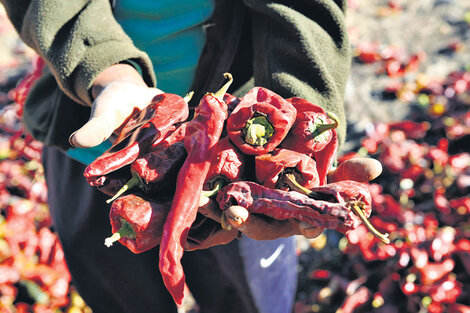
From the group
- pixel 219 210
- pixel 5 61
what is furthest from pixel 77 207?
pixel 5 61

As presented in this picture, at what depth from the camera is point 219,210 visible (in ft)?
3.36

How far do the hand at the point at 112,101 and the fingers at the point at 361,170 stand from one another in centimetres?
49

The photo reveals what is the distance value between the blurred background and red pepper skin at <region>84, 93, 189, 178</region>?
1055mm

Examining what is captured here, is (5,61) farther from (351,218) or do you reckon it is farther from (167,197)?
(351,218)

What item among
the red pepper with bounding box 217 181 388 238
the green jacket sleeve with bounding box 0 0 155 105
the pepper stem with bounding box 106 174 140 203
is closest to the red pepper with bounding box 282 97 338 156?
the red pepper with bounding box 217 181 388 238

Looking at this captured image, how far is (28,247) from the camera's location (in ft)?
8.16

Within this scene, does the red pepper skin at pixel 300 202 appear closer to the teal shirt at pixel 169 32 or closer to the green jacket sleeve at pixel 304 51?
the green jacket sleeve at pixel 304 51

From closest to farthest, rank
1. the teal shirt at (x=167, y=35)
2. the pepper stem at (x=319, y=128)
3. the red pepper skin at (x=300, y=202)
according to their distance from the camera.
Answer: the red pepper skin at (x=300, y=202) → the pepper stem at (x=319, y=128) → the teal shirt at (x=167, y=35)

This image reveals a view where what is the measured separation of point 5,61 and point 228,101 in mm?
3684

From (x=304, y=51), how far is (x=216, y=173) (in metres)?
0.46

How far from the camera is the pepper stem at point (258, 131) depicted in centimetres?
100

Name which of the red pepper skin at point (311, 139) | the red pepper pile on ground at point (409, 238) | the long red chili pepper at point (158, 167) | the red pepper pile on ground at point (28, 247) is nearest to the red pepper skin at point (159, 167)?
the long red chili pepper at point (158, 167)

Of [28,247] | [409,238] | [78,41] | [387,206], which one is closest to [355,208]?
[78,41]

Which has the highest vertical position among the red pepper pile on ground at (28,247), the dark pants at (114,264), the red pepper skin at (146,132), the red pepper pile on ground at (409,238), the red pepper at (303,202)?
the red pepper skin at (146,132)
